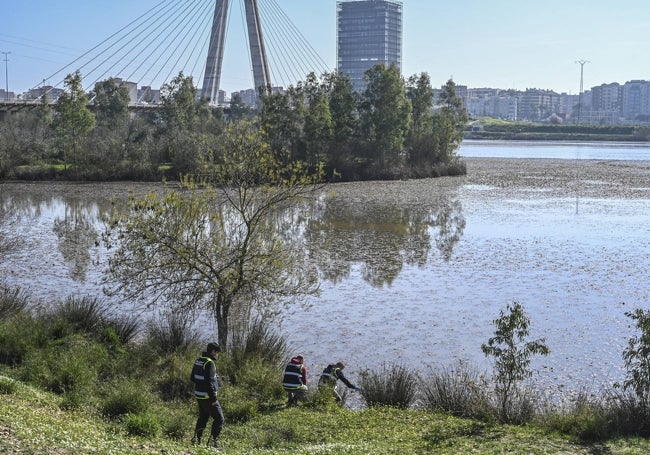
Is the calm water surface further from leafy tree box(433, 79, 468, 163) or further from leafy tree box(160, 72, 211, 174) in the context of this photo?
leafy tree box(433, 79, 468, 163)

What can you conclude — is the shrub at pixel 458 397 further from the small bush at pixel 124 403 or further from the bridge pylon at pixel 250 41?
the bridge pylon at pixel 250 41

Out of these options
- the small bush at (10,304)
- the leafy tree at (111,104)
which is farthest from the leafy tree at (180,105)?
the small bush at (10,304)

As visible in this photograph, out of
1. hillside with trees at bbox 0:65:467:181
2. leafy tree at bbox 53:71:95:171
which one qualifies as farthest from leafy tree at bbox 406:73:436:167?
leafy tree at bbox 53:71:95:171

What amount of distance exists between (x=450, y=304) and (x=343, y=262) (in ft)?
18.7

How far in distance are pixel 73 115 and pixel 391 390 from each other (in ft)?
143

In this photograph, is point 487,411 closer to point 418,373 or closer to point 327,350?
point 418,373

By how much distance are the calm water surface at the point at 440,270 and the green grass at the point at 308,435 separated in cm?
255

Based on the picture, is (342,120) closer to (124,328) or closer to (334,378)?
(124,328)

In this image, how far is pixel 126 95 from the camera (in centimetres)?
7156

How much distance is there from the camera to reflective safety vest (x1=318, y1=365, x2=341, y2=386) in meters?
12.2

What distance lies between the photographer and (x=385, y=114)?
53.1 metres

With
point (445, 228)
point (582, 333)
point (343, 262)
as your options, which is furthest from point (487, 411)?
point (445, 228)

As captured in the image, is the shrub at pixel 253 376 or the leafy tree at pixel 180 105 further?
the leafy tree at pixel 180 105

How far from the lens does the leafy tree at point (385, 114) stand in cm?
5303
